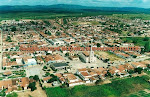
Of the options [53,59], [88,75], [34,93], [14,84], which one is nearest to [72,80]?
[88,75]

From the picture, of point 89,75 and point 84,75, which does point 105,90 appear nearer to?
point 89,75

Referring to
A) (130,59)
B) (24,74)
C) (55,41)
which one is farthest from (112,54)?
(24,74)

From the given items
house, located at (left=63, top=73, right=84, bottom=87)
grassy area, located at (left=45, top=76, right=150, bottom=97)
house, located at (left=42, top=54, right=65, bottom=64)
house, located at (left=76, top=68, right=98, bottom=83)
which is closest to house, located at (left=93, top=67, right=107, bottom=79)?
house, located at (left=76, top=68, right=98, bottom=83)

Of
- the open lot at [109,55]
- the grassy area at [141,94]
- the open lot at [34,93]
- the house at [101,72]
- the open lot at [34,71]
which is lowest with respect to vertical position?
the open lot at [34,93]

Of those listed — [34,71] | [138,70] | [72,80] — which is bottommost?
[34,71]

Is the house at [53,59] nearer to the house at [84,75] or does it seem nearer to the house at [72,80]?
the house at [84,75]

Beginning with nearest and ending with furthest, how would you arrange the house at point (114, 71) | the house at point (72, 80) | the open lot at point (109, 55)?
the house at point (72, 80), the house at point (114, 71), the open lot at point (109, 55)

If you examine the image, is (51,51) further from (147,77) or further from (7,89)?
(147,77)

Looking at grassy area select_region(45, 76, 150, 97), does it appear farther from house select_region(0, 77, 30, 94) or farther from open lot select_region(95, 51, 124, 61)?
open lot select_region(95, 51, 124, 61)

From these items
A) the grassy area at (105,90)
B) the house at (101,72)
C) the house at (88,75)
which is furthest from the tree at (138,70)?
the house at (88,75)
